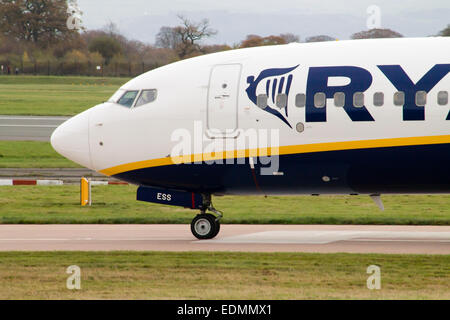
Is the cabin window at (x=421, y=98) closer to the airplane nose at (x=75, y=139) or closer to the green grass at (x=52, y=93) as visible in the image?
the airplane nose at (x=75, y=139)

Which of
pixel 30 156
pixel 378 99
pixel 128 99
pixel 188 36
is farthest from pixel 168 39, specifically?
pixel 378 99

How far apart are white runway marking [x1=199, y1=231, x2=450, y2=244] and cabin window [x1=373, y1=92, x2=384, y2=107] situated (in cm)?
409

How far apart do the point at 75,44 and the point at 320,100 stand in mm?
74145

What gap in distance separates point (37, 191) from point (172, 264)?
16548 mm

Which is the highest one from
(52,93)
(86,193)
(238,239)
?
(52,93)

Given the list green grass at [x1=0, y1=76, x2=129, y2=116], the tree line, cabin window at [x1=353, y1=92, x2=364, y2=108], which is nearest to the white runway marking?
cabin window at [x1=353, y1=92, x2=364, y2=108]

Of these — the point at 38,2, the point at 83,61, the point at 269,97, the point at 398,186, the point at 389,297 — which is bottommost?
the point at 389,297

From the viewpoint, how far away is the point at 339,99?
66.2 ft

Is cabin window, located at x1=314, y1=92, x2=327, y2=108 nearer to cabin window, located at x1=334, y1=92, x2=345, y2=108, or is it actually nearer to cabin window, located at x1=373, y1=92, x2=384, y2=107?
A: cabin window, located at x1=334, y1=92, x2=345, y2=108

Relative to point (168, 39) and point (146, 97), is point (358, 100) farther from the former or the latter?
point (168, 39)

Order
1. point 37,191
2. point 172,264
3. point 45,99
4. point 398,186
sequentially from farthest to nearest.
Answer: point 45,99 → point 37,191 → point 398,186 → point 172,264

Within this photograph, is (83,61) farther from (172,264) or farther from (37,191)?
(172,264)
